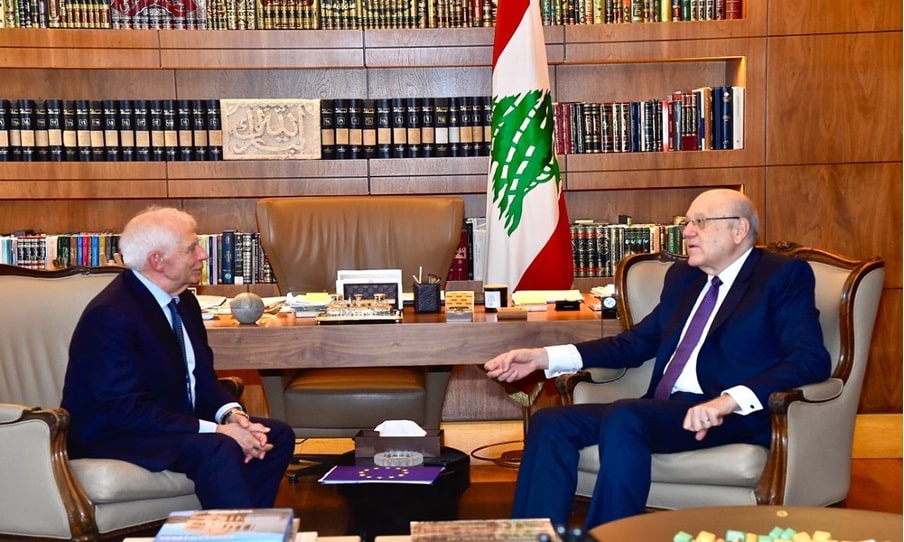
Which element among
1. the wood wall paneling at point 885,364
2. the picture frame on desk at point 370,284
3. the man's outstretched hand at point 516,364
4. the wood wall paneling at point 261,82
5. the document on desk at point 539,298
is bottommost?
the wood wall paneling at point 885,364

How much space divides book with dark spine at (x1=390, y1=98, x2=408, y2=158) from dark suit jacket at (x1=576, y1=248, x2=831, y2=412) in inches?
83.7

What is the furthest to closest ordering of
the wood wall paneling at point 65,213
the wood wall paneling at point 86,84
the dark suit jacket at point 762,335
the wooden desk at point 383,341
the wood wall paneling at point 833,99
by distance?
the wood wall paneling at point 65,213, the wood wall paneling at point 86,84, the wood wall paneling at point 833,99, the wooden desk at point 383,341, the dark suit jacket at point 762,335

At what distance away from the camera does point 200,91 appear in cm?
545

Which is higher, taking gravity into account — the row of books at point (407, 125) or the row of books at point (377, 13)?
the row of books at point (377, 13)

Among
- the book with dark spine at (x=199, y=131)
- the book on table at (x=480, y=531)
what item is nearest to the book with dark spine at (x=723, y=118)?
the book with dark spine at (x=199, y=131)

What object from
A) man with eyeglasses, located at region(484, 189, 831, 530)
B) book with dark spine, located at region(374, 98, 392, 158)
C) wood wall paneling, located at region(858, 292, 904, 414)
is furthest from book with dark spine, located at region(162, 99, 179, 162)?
wood wall paneling, located at region(858, 292, 904, 414)

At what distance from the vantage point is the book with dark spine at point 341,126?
5172 mm

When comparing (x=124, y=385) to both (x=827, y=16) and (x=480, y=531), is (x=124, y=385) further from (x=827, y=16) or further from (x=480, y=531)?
(x=827, y=16)

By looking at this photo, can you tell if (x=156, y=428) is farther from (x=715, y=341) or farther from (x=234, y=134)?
(x=234, y=134)

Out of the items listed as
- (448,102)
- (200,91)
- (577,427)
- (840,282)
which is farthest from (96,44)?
(840,282)

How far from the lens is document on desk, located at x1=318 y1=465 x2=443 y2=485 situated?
3038 mm

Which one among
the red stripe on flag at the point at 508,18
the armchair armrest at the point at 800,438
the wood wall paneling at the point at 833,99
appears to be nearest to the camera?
the armchair armrest at the point at 800,438

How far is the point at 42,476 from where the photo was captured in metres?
2.84

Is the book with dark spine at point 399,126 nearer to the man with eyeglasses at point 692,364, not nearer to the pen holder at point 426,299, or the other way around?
the pen holder at point 426,299
